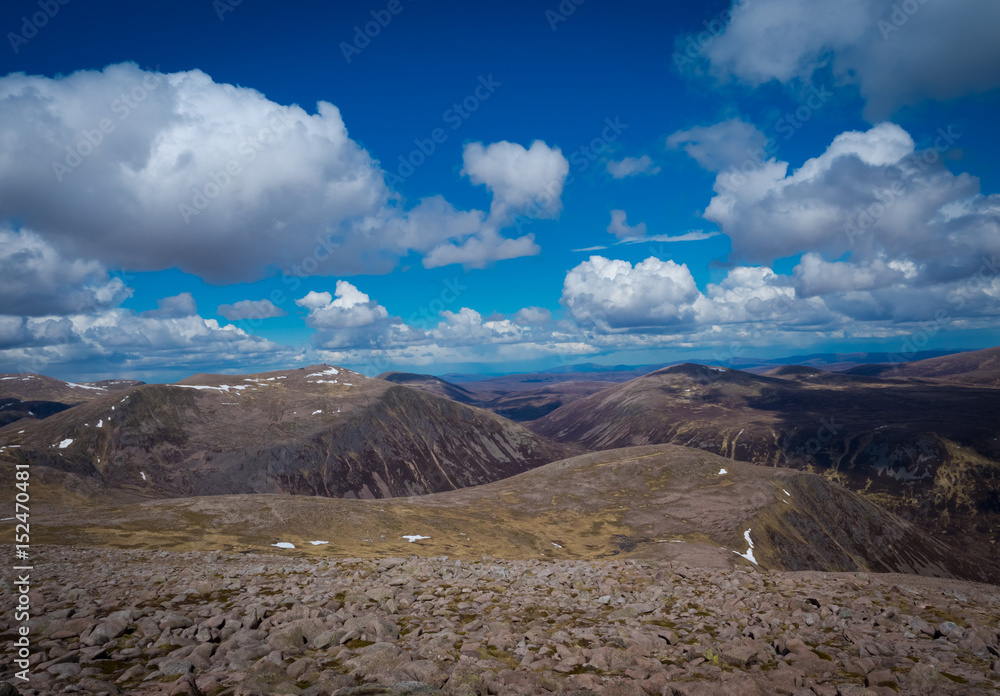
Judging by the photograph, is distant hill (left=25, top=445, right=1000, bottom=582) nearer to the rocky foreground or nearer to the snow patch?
the snow patch

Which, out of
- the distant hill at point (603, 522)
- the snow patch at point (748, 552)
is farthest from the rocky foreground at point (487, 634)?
the snow patch at point (748, 552)

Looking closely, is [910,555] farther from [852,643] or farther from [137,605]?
[137,605]

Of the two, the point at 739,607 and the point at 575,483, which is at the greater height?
the point at 739,607

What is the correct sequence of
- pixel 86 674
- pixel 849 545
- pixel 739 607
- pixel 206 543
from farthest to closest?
pixel 849 545
pixel 206 543
pixel 739 607
pixel 86 674

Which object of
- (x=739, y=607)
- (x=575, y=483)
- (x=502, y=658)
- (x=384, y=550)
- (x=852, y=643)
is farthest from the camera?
(x=575, y=483)

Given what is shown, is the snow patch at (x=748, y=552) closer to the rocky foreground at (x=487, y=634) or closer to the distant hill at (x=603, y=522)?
the distant hill at (x=603, y=522)

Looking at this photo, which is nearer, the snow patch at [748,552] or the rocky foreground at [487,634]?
the rocky foreground at [487,634]

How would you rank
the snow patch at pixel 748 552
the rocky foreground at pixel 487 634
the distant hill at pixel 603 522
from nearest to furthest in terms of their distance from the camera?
the rocky foreground at pixel 487 634, the distant hill at pixel 603 522, the snow patch at pixel 748 552

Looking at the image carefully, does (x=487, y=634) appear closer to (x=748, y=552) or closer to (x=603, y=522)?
(x=748, y=552)

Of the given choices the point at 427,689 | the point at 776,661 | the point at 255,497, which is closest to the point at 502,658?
the point at 427,689

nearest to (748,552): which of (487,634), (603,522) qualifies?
(603,522)
